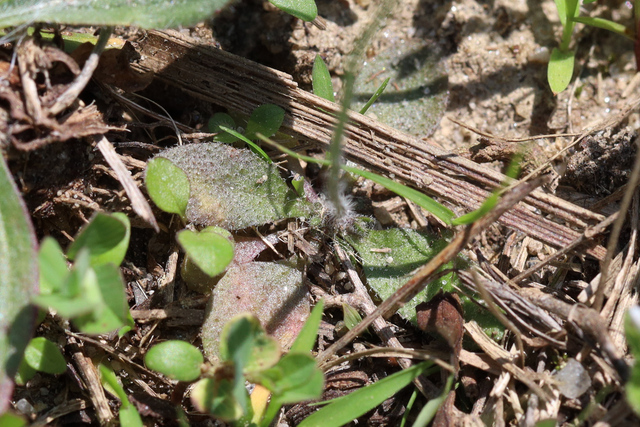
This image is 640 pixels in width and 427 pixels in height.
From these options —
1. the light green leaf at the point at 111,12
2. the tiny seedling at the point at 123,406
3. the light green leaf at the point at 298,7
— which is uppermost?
the light green leaf at the point at 298,7

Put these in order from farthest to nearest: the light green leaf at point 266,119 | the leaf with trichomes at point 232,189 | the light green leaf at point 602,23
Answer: the light green leaf at point 602,23 → the light green leaf at point 266,119 → the leaf with trichomes at point 232,189

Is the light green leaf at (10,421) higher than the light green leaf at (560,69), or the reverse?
the light green leaf at (560,69)

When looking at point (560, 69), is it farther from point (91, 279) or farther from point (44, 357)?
point (44, 357)

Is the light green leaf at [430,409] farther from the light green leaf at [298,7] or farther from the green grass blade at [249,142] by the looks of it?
the light green leaf at [298,7]

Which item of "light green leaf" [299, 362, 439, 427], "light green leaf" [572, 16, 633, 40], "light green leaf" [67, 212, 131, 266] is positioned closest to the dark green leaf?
"light green leaf" [299, 362, 439, 427]

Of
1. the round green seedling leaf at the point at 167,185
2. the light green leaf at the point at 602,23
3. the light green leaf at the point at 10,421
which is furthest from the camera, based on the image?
the light green leaf at the point at 602,23

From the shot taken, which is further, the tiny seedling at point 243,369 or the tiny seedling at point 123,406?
the tiny seedling at point 123,406

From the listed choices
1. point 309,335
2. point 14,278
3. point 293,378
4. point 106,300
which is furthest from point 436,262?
point 14,278

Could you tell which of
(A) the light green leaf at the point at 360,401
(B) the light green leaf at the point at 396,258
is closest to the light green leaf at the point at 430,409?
(A) the light green leaf at the point at 360,401
